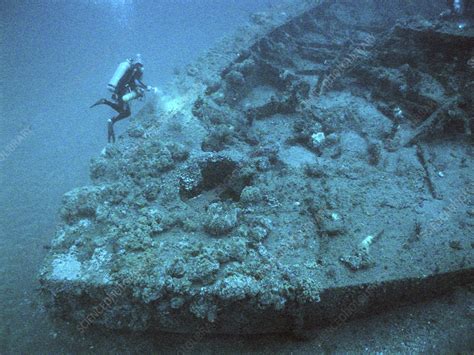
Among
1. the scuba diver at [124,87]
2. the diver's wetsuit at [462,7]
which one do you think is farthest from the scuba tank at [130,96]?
the diver's wetsuit at [462,7]

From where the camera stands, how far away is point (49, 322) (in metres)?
4.95

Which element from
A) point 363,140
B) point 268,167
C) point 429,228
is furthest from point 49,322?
point 363,140

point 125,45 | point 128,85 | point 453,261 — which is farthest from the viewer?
point 125,45

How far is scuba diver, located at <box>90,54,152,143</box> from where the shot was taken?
7770mm

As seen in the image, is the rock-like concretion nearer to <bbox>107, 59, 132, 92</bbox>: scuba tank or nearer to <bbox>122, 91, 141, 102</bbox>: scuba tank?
<bbox>122, 91, 141, 102</bbox>: scuba tank

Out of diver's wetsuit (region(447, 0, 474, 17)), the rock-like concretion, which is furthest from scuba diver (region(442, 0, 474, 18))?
the rock-like concretion

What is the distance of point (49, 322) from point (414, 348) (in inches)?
220

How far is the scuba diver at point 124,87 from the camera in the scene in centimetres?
777

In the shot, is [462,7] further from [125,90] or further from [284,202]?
[125,90]

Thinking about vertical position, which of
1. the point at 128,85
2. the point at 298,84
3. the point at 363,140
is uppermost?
the point at 128,85

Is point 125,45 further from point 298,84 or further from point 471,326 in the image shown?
point 471,326

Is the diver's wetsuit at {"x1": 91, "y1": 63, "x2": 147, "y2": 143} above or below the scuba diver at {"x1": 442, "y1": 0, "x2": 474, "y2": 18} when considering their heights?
above

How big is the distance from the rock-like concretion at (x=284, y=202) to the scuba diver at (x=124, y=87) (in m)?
1.05

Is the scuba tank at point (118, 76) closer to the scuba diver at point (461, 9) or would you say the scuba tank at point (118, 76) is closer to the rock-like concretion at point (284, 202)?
the rock-like concretion at point (284, 202)
